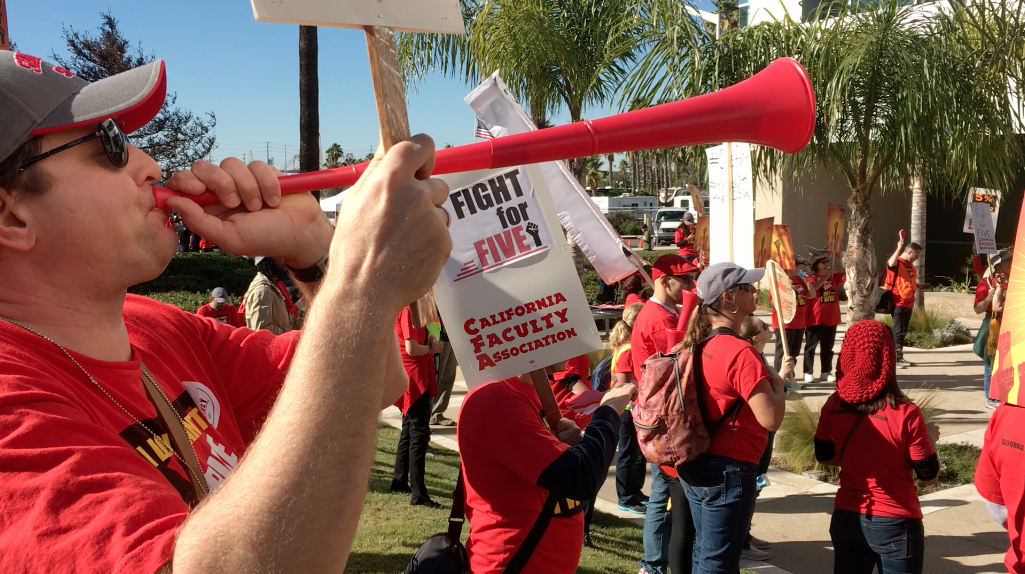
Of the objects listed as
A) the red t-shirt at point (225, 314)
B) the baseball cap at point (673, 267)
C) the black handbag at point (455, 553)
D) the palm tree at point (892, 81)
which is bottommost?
the black handbag at point (455, 553)

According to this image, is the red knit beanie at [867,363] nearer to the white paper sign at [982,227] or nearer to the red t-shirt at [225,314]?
the red t-shirt at [225,314]

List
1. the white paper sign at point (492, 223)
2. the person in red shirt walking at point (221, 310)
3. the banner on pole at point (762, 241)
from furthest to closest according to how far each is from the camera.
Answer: the person in red shirt walking at point (221, 310)
the banner on pole at point (762, 241)
the white paper sign at point (492, 223)

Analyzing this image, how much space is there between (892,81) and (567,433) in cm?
490

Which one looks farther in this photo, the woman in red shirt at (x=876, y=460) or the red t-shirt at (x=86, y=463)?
the woman in red shirt at (x=876, y=460)

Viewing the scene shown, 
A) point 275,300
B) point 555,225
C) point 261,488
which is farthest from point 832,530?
point 275,300

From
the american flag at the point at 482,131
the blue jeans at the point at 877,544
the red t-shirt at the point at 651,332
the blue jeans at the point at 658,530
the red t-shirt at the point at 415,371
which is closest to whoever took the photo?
the american flag at the point at 482,131

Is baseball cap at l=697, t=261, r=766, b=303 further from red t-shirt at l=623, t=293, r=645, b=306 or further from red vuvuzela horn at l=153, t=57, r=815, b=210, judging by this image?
red t-shirt at l=623, t=293, r=645, b=306

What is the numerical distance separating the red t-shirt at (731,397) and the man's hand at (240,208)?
9.63ft

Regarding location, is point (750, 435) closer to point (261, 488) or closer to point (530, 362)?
point (530, 362)

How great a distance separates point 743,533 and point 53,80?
3730 millimetres

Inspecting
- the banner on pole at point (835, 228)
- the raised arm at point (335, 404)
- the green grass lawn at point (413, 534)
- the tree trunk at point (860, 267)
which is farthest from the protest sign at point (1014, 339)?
the banner on pole at point (835, 228)

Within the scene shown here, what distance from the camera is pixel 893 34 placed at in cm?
646

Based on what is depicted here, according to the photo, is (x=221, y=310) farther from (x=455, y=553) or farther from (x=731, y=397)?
(x=455, y=553)

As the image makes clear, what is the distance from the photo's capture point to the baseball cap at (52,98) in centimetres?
113
